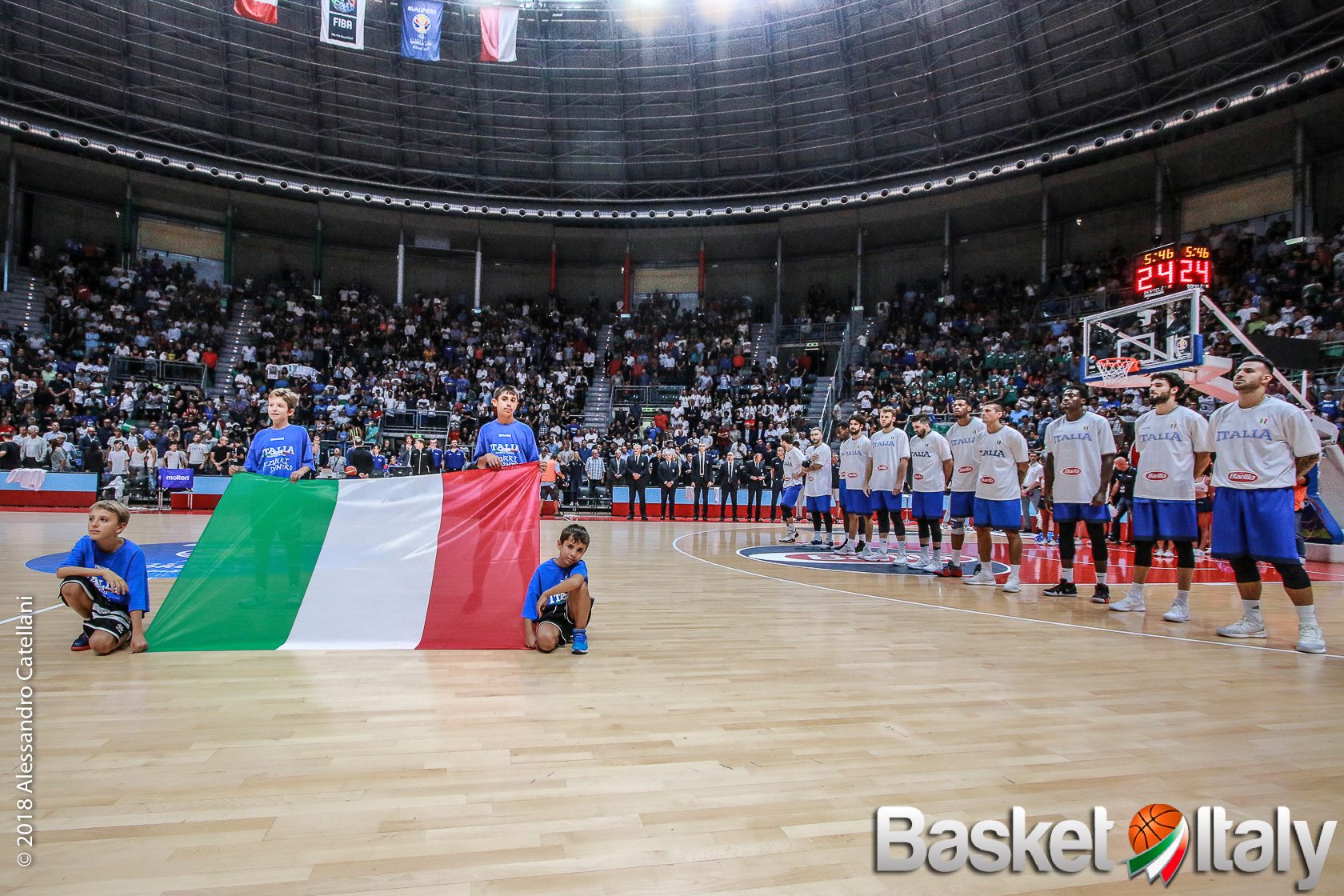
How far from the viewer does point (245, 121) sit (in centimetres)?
2277

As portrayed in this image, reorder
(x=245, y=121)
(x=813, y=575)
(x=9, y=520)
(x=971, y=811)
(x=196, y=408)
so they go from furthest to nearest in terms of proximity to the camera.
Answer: (x=245, y=121)
(x=196, y=408)
(x=9, y=520)
(x=813, y=575)
(x=971, y=811)

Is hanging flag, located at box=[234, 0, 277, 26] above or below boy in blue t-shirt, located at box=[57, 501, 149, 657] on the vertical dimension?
above

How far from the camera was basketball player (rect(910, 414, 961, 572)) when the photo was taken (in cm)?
796

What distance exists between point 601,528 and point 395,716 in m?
11.0

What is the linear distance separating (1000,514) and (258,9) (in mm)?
17824

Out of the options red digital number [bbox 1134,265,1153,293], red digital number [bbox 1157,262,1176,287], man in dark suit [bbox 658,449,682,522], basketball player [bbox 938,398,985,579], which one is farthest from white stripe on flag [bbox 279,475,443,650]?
red digital number [bbox 1134,265,1153,293]

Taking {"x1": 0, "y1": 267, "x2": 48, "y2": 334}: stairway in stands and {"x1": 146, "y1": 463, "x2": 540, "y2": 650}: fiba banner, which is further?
{"x1": 0, "y1": 267, "x2": 48, "y2": 334}: stairway in stands

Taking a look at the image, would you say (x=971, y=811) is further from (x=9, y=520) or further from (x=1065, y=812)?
(x=9, y=520)

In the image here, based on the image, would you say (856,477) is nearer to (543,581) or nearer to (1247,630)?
(1247,630)

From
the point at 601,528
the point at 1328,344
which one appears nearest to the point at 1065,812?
the point at 601,528

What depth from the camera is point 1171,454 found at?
570 cm

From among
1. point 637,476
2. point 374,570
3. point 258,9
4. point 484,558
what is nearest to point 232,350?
point 258,9

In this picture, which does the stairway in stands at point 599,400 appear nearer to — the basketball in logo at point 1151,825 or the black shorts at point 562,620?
the black shorts at point 562,620

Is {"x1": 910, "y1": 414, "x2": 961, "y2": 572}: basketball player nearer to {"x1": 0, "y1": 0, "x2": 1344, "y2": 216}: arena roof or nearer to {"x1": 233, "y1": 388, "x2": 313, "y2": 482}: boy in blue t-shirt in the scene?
{"x1": 233, "y1": 388, "x2": 313, "y2": 482}: boy in blue t-shirt
